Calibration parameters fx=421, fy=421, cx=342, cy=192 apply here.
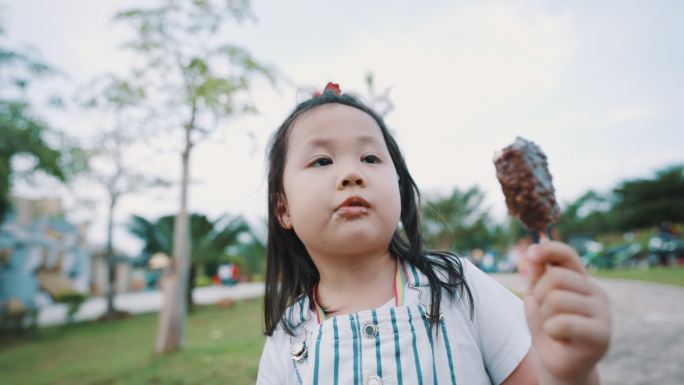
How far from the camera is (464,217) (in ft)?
103

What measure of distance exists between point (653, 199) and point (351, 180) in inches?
1511

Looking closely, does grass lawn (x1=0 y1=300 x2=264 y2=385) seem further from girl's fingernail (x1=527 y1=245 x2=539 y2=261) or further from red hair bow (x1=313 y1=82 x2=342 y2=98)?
girl's fingernail (x1=527 y1=245 x2=539 y2=261)

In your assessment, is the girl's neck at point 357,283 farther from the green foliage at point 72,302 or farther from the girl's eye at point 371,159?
the green foliage at point 72,302

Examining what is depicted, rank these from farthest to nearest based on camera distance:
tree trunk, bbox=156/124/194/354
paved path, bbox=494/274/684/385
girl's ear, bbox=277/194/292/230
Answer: tree trunk, bbox=156/124/194/354
paved path, bbox=494/274/684/385
girl's ear, bbox=277/194/292/230

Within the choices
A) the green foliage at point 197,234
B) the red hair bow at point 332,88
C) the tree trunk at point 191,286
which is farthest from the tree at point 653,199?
the red hair bow at point 332,88

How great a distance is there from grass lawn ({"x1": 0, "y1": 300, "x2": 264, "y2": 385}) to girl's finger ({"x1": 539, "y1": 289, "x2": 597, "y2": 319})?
14.0 ft

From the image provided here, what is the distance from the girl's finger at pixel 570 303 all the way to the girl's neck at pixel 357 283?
0.69 metres

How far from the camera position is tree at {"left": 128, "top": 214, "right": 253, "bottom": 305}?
14.4 meters

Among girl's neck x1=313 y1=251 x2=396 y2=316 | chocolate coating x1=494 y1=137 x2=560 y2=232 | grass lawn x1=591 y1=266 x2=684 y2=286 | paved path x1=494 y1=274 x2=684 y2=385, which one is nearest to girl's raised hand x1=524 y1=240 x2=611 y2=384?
chocolate coating x1=494 y1=137 x2=560 y2=232

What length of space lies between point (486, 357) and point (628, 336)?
5930 mm

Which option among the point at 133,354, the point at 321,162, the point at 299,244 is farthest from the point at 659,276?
the point at 321,162

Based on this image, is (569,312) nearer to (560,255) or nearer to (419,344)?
(560,255)

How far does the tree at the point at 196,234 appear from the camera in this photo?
14.4 meters

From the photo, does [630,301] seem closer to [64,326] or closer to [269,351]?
[269,351]
